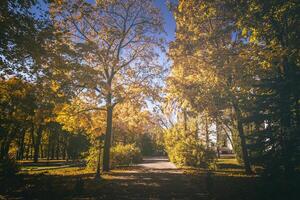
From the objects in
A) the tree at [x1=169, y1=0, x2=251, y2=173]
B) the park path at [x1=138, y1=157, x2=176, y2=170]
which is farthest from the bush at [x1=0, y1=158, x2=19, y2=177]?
the tree at [x1=169, y1=0, x2=251, y2=173]

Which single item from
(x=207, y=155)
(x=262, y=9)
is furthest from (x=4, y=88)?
(x=207, y=155)

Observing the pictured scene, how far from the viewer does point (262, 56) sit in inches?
489

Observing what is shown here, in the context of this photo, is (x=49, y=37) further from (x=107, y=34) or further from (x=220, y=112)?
(x=220, y=112)

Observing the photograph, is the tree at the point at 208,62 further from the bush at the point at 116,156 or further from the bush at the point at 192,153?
the bush at the point at 116,156

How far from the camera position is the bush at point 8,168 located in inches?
→ 574

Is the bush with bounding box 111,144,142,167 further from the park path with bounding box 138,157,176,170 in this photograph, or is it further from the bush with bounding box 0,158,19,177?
the bush with bounding box 0,158,19,177

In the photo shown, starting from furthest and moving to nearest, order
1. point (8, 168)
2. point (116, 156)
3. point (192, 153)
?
1. point (116, 156)
2. point (192, 153)
3. point (8, 168)

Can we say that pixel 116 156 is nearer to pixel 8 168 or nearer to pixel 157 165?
pixel 157 165

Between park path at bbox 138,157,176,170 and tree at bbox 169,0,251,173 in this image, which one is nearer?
tree at bbox 169,0,251,173

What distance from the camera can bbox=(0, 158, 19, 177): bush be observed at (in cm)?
1458

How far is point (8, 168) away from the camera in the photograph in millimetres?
14984

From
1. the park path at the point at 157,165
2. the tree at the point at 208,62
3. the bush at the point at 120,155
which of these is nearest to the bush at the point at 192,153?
the park path at the point at 157,165

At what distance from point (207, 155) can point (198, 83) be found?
25.3 feet

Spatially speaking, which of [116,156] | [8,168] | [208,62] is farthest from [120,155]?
[208,62]
